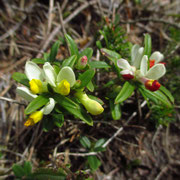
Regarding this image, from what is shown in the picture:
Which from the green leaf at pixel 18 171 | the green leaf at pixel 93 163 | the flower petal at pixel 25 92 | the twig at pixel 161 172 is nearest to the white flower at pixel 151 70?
the flower petal at pixel 25 92

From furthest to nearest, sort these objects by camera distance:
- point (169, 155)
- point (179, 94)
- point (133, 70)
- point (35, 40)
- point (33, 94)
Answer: point (35, 40), point (169, 155), point (179, 94), point (133, 70), point (33, 94)

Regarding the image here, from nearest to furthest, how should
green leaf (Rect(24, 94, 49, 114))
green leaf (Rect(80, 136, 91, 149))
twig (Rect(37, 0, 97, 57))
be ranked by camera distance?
green leaf (Rect(24, 94, 49, 114)) → green leaf (Rect(80, 136, 91, 149)) → twig (Rect(37, 0, 97, 57))

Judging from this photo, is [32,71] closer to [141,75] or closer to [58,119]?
[58,119]

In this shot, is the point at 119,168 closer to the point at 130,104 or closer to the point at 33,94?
the point at 130,104

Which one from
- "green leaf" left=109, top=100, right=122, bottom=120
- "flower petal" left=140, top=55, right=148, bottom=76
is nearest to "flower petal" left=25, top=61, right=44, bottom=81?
"green leaf" left=109, top=100, right=122, bottom=120

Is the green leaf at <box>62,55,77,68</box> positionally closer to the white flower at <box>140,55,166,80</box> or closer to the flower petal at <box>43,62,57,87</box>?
the flower petal at <box>43,62,57,87</box>

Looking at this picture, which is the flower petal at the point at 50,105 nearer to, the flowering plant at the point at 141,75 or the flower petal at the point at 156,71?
the flowering plant at the point at 141,75

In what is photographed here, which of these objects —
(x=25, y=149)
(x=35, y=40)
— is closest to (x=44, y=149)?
(x=25, y=149)
